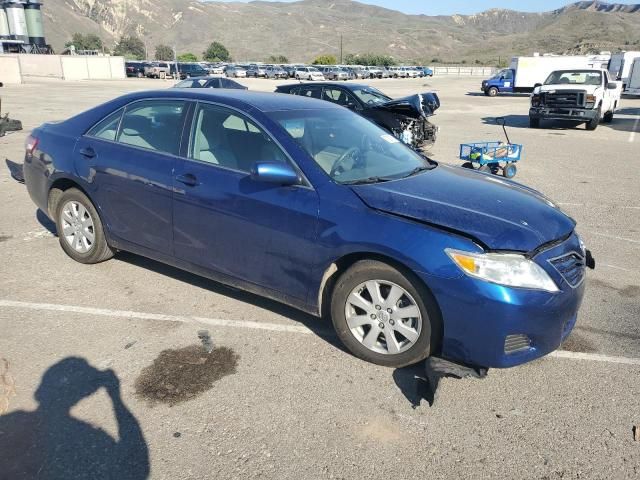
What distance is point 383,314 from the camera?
337cm

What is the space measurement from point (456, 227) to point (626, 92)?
38.9 meters

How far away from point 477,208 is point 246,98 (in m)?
2.01

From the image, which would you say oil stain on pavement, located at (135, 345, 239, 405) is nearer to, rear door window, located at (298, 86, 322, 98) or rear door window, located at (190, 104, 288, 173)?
rear door window, located at (190, 104, 288, 173)

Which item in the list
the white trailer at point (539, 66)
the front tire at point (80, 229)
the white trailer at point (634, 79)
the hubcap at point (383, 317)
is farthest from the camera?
the white trailer at point (634, 79)

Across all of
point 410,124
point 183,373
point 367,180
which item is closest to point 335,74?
point 410,124

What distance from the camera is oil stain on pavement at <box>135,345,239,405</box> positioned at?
318 cm

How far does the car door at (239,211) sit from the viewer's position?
358 centimetres

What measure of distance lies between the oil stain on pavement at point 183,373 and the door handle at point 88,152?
2.06 m

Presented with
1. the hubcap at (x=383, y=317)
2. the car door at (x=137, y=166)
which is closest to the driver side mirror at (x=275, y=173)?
the hubcap at (x=383, y=317)

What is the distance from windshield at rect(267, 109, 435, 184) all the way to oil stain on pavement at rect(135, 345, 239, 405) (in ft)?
4.69

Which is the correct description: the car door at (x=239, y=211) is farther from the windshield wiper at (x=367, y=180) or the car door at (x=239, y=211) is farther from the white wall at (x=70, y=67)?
the white wall at (x=70, y=67)

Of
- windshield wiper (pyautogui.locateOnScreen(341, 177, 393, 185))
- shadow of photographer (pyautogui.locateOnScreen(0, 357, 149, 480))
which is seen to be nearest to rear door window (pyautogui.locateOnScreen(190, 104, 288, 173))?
windshield wiper (pyautogui.locateOnScreen(341, 177, 393, 185))

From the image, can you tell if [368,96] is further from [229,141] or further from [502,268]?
[502,268]

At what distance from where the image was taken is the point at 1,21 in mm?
58094
